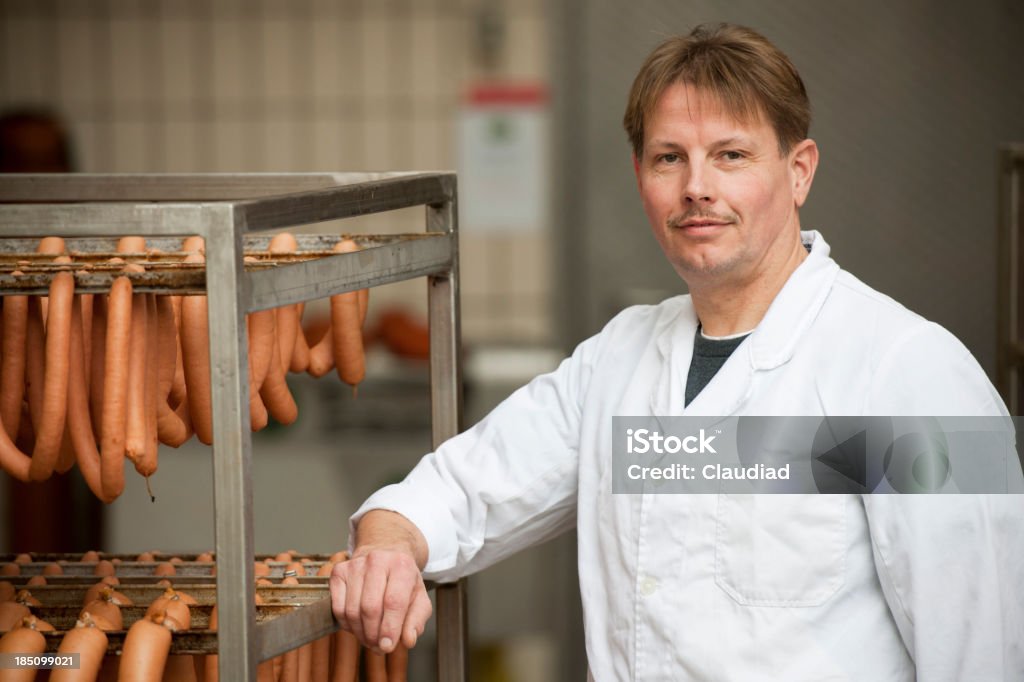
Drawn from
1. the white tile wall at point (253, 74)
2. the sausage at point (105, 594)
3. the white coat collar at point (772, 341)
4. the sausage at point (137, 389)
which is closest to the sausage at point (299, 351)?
the sausage at point (137, 389)

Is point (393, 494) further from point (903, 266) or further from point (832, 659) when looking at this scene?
point (903, 266)

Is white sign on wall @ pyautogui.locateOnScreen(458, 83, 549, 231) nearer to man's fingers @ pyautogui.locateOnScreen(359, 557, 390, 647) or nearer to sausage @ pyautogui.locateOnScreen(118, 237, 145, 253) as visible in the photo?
sausage @ pyautogui.locateOnScreen(118, 237, 145, 253)

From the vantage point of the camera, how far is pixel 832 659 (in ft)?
4.62

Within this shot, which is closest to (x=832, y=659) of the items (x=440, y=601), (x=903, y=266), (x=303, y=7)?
(x=440, y=601)

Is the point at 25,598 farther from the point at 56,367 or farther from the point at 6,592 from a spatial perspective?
the point at 56,367

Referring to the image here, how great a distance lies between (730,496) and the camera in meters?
1.48

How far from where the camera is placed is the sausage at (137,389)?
1.32 meters

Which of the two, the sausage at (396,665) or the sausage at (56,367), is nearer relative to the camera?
the sausage at (56,367)

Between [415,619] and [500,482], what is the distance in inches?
11.1

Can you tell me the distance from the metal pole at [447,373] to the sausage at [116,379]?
461 mm

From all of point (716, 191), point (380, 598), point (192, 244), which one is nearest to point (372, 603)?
point (380, 598)

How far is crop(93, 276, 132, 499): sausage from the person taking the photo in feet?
4.25

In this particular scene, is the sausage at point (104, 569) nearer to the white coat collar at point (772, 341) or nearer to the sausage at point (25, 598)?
the sausage at point (25, 598)

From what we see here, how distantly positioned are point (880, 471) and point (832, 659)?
0.72 ft
